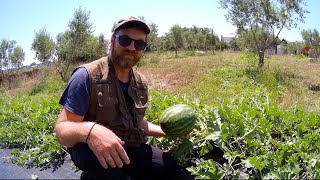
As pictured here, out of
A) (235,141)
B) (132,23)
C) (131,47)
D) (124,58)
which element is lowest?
(235,141)

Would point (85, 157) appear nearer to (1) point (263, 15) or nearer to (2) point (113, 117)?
(2) point (113, 117)

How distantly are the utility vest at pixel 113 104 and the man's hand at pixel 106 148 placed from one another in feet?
1.83

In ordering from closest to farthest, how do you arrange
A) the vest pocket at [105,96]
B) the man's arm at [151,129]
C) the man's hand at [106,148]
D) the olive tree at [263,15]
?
the man's hand at [106,148] → the vest pocket at [105,96] → the man's arm at [151,129] → the olive tree at [263,15]

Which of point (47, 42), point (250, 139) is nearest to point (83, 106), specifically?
point (250, 139)

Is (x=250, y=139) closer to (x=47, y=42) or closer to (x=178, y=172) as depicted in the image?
(x=178, y=172)

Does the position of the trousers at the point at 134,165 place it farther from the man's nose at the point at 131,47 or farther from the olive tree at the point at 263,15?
the olive tree at the point at 263,15

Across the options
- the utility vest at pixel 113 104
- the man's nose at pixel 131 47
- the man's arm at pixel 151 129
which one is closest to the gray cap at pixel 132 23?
the man's nose at pixel 131 47

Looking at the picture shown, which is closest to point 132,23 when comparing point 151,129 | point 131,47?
point 131,47

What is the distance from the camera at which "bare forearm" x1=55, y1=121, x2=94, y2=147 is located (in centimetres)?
248

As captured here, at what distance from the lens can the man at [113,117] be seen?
247cm

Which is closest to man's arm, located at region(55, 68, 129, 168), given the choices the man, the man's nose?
the man

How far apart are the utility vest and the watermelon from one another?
0.28 metres

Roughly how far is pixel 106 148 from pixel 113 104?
707mm

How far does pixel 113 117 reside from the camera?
300 cm
